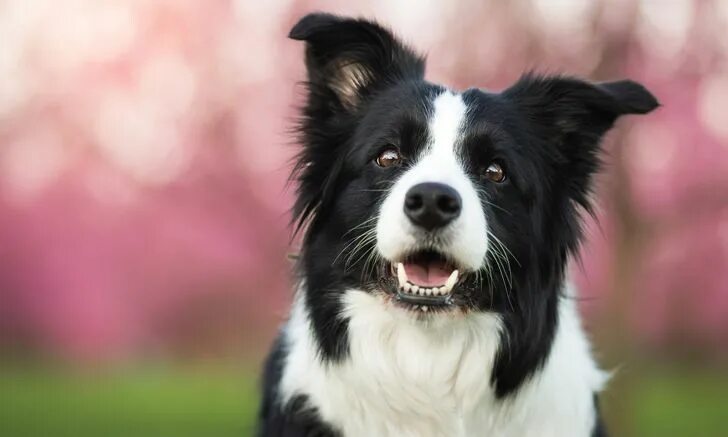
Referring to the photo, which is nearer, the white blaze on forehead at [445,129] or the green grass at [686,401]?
the white blaze on forehead at [445,129]

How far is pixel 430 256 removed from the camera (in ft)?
12.8

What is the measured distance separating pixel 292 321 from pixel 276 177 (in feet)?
29.5

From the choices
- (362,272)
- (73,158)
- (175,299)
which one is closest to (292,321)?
(362,272)

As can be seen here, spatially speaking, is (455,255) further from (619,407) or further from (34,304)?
(34,304)

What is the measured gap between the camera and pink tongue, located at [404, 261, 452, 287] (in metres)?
3.92

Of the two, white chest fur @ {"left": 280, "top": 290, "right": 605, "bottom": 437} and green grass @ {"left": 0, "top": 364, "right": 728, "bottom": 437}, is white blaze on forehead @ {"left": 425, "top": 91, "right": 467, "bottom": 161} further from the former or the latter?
green grass @ {"left": 0, "top": 364, "right": 728, "bottom": 437}

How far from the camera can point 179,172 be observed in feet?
48.5

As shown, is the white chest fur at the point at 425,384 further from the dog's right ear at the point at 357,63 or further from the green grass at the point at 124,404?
the green grass at the point at 124,404

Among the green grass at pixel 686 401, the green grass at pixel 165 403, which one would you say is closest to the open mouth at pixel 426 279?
the green grass at pixel 165 403

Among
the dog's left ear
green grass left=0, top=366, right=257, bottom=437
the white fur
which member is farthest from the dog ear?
green grass left=0, top=366, right=257, bottom=437

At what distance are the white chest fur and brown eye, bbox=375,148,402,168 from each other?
608 mm

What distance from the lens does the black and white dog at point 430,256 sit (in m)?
3.97

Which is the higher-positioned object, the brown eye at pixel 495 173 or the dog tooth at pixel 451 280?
the brown eye at pixel 495 173

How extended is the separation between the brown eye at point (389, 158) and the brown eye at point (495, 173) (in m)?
0.40
